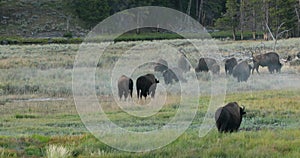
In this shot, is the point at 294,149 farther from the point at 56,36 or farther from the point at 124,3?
the point at 124,3

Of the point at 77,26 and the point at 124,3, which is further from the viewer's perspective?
the point at 124,3

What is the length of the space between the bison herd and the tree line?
17425mm

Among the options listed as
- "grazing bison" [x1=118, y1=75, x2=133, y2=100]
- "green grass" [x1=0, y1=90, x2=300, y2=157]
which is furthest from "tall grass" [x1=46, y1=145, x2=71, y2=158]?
"grazing bison" [x1=118, y1=75, x2=133, y2=100]

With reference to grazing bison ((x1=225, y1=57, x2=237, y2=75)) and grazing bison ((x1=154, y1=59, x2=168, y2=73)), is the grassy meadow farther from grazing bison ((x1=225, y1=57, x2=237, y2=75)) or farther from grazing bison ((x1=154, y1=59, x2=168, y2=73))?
grazing bison ((x1=225, y1=57, x2=237, y2=75))

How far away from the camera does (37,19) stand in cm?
7000

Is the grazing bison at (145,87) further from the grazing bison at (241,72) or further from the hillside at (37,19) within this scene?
the hillside at (37,19)

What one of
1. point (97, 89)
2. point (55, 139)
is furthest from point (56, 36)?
point (55, 139)

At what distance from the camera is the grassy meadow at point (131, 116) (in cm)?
1005

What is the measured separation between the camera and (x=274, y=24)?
5353cm

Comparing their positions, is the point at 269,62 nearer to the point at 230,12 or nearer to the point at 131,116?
the point at 131,116

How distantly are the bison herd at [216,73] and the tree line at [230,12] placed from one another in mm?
17425

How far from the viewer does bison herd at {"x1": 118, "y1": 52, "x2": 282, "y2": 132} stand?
1177cm

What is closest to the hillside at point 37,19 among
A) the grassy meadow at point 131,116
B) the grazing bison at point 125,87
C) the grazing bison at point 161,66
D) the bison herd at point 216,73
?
the grassy meadow at point 131,116

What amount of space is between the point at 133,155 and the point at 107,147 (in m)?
0.98
